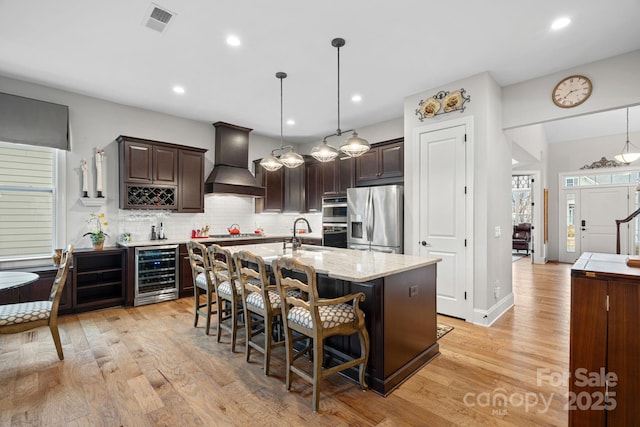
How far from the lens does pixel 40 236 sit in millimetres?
4168

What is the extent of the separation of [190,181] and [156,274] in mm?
1599

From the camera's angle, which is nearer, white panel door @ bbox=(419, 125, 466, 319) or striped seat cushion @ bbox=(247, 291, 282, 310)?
striped seat cushion @ bbox=(247, 291, 282, 310)

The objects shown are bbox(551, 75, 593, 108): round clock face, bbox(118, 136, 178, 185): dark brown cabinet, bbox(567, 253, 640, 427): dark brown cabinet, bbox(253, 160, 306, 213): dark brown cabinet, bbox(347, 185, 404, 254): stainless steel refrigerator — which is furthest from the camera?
bbox(253, 160, 306, 213): dark brown cabinet

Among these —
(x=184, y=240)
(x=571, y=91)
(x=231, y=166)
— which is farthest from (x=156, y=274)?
(x=571, y=91)

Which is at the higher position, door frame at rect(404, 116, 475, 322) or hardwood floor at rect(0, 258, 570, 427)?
door frame at rect(404, 116, 475, 322)

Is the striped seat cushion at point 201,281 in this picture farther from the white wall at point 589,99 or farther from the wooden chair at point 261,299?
the white wall at point 589,99

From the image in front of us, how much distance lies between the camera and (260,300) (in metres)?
2.57

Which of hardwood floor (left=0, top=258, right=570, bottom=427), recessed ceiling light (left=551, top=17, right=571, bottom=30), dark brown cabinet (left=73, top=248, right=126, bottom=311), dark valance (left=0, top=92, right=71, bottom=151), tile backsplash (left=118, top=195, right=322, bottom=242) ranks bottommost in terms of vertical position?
hardwood floor (left=0, top=258, right=570, bottom=427)

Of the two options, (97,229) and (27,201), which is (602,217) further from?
(27,201)

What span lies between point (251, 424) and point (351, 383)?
2.65ft

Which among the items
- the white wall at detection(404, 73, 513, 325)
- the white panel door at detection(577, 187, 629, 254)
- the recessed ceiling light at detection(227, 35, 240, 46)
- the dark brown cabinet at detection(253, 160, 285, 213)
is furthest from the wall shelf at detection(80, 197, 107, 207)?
the white panel door at detection(577, 187, 629, 254)

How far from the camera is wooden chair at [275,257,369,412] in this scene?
2.01 m

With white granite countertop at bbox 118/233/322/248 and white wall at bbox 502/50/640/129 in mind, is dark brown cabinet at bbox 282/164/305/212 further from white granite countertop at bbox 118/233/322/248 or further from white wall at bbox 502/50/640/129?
white wall at bbox 502/50/640/129

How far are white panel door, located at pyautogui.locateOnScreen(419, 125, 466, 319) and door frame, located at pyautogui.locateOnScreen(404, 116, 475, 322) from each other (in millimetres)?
50
